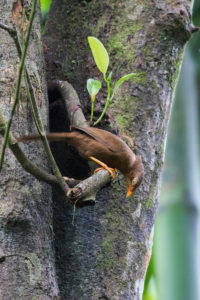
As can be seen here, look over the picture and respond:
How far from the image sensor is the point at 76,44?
2791mm

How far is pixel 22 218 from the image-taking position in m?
1.97

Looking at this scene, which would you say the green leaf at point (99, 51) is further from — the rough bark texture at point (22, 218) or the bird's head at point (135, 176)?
the bird's head at point (135, 176)

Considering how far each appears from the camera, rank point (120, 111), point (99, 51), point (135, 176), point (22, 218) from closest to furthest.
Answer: point (22, 218) < point (99, 51) < point (135, 176) < point (120, 111)

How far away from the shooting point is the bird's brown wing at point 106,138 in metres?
2.37

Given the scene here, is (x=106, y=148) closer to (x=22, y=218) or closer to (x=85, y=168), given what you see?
(x=85, y=168)

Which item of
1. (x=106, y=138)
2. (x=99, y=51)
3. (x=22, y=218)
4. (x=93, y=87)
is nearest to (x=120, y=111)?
(x=106, y=138)

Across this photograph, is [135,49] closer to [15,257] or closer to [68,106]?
[68,106]

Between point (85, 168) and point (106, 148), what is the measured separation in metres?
0.20

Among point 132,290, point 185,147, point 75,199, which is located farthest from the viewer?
point 185,147

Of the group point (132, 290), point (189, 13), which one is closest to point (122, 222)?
point (132, 290)

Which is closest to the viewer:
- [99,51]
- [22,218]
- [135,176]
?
[22,218]

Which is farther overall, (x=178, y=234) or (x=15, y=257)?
(x=178, y=234)

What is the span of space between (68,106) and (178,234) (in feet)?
2.66

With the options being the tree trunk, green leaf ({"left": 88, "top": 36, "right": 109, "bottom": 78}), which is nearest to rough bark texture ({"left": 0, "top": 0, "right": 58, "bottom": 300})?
the tree trunk
